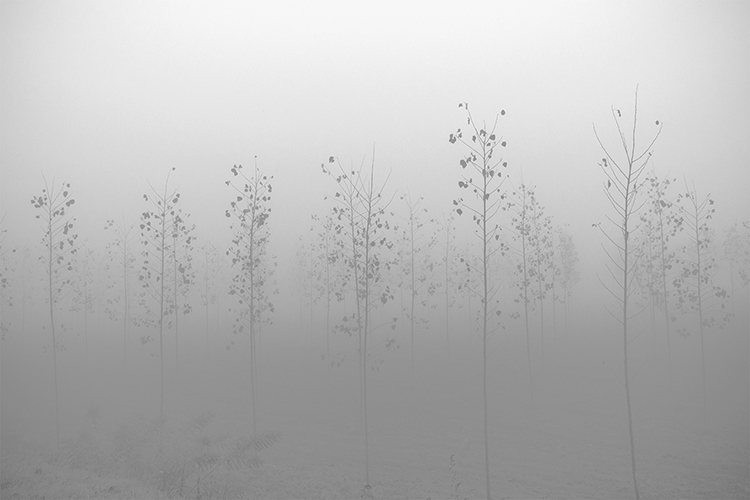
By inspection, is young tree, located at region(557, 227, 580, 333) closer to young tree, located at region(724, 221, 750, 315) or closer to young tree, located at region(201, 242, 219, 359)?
A: young tree, located at region(724, 221, 750, 315)

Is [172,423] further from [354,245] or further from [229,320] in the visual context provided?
[229,320]

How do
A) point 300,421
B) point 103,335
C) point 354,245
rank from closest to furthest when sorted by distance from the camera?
point 354,245, point 300,421, point 103,335

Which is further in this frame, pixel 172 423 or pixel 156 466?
pixel 172 423

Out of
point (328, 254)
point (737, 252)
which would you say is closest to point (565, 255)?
point (737, 252)

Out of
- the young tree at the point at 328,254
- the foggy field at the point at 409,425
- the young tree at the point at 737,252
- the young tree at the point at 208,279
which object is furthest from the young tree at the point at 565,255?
the young tree at the point at 208,279

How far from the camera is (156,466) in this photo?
11422 millimetres

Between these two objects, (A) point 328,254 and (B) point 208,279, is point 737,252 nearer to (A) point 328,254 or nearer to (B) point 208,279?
(A) point 328,254

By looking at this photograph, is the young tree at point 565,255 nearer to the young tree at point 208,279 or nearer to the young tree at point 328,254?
the young tree at point 328,254

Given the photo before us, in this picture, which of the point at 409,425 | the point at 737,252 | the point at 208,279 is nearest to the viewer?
the point at 409,425

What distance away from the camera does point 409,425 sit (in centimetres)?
1609

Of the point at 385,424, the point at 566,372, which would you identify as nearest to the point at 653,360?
the point at 566,372

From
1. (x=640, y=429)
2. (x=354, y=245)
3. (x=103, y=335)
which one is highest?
(x=354, y=245)

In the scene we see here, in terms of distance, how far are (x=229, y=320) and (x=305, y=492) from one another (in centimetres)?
1719

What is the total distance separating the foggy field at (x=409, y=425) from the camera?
11555 mm
